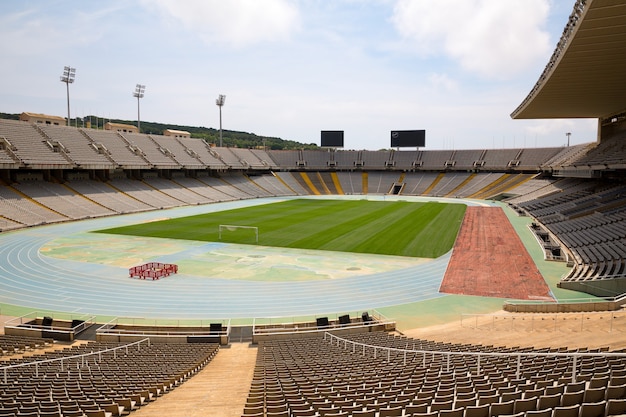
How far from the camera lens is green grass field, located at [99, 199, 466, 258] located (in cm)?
3434

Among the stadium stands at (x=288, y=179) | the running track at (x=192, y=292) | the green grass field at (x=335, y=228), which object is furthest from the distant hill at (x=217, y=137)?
the running track at (x=192, y=292)

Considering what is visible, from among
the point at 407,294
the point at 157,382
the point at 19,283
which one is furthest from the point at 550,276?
the point at 19,283

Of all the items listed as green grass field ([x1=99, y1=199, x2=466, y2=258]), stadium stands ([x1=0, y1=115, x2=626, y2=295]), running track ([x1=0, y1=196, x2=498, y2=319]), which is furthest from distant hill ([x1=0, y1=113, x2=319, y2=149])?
running track ([x1=0, y1=196, x2=498, y2=319])

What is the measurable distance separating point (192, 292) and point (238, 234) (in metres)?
16.3

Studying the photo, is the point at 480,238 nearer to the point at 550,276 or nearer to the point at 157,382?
the point at 550,276

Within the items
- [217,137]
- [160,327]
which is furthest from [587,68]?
[217,137]

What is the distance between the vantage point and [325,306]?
68.1 feet

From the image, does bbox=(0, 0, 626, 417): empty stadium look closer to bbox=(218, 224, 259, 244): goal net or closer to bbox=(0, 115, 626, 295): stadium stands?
bbox=(0, 115, 626, 295): stadium stands

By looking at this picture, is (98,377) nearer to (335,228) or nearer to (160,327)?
(160,327)

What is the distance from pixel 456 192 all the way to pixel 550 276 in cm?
5710

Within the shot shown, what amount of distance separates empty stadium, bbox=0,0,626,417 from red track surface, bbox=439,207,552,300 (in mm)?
173

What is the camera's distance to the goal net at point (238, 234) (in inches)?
1435

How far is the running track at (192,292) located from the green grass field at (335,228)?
271 inches

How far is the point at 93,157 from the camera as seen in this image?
58.7 metres
